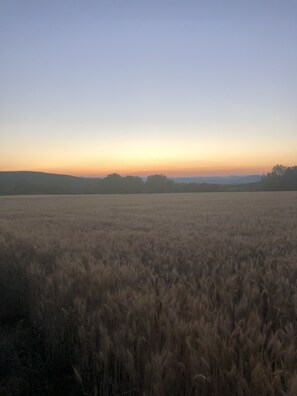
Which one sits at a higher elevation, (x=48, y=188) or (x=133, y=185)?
(x=133, y=185)

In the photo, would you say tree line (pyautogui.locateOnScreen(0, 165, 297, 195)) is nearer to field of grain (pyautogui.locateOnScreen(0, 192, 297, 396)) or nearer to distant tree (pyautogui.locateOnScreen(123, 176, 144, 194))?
distant tree (pyautogui.locateOnScreen(123, 176, 144, 194))

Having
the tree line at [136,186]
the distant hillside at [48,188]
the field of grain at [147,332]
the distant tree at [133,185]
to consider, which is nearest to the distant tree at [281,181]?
the tree line at [136,186]

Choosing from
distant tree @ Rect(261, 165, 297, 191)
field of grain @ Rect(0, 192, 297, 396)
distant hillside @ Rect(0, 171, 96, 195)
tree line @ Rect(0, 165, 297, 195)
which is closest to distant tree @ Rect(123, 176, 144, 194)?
tree line @ Rect(0, 165, 297, 195)

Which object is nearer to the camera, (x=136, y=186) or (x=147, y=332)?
(x=147, y=332)

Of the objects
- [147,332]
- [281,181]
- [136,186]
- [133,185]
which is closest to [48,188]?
[133,185]

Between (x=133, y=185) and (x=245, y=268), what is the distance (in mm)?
94128

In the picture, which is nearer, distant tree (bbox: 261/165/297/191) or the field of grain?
the field of grain

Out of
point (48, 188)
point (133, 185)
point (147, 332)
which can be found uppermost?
point (133, 185)

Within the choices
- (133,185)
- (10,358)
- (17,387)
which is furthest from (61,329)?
(133,185)

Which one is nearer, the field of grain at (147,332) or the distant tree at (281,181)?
the field of grain at (147,332)

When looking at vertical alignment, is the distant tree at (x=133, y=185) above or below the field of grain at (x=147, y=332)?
above

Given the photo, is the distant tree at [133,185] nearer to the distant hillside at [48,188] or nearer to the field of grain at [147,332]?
the distant hillside at [48,188]

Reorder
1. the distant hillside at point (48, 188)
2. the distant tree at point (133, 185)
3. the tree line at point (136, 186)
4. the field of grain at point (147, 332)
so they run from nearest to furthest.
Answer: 1. the field of grain at point (147, 332)
2. the distant hillside at point (48, 188)
3. the tree line at point (136, 186)
4. the distant tree at point (133, 185)

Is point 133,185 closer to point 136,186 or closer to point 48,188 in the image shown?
point 136,186
